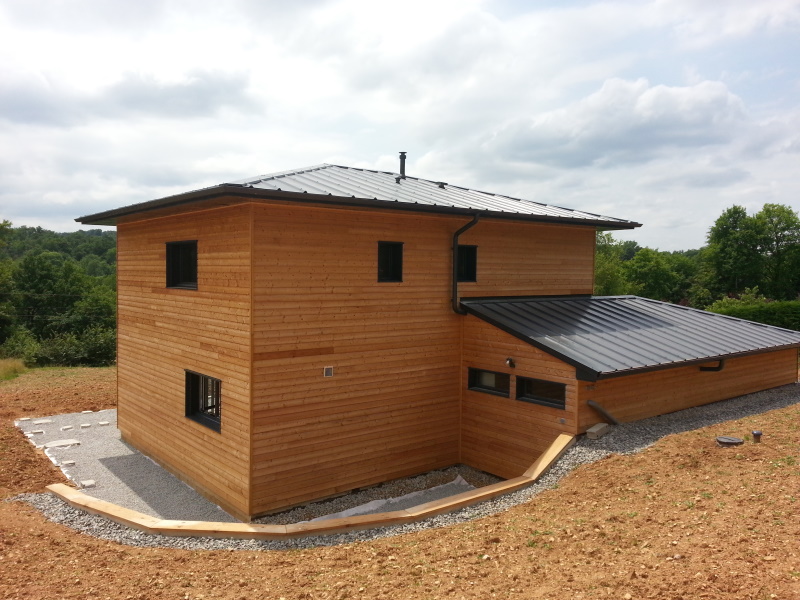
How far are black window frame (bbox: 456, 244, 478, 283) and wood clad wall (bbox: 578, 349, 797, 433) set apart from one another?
343cm

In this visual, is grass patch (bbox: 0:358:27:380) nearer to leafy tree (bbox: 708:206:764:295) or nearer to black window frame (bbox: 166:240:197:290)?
black window frame (bbox: 166:240:197:290)

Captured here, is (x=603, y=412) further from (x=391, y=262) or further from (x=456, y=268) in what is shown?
(x=391, y=262)

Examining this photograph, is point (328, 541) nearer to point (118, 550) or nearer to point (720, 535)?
point (118, 550)

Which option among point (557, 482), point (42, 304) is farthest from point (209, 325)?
point (42, 304)

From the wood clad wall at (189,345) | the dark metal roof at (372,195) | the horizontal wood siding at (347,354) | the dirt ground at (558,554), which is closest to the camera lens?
the dirt ground at (558,554)

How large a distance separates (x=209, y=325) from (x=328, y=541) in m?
4.51

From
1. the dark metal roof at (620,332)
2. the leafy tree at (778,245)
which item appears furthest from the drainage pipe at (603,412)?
→ the leafy tree at (778,245)

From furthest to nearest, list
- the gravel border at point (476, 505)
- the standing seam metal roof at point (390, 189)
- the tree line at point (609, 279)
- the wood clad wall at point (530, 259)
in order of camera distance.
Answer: the tree line at point (609, 279)
the wood clad wall at point (530, 259)
the standing seam metal roof at point (390, 189)
the gravel border at point (476, 505)

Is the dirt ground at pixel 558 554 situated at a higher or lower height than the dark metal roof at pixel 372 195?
lower

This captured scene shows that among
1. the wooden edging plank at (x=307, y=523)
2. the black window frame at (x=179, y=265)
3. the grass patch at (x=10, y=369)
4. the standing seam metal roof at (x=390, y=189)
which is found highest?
the standing seam metal roof at (x=390, y=189)

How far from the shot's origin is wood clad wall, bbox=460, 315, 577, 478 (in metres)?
9.42

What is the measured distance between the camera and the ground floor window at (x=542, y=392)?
959cm

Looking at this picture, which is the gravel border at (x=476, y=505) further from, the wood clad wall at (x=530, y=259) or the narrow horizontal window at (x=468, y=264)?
the narrow horizontal window at (x=468, y=264)

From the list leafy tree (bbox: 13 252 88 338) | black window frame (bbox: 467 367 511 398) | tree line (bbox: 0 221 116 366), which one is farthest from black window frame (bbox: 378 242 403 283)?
leafy tree (bbox: 13 252 88 338)
